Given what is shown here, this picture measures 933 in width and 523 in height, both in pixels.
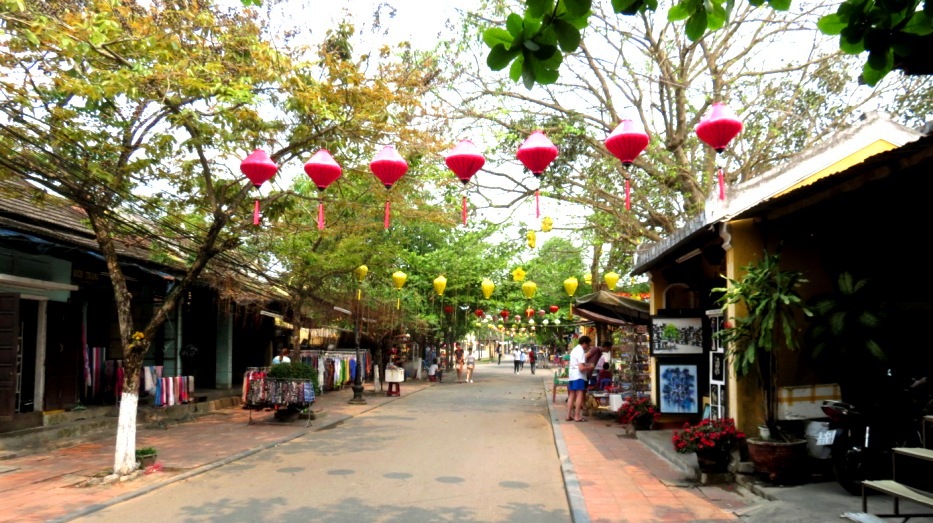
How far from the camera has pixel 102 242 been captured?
351 inches

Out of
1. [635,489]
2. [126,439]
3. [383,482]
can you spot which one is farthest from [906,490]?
[126,439]

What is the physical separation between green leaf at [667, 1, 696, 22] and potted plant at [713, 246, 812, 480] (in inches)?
173

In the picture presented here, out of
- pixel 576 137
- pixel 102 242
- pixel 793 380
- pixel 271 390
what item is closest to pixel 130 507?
pixel 102 242

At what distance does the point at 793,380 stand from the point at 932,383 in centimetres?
153

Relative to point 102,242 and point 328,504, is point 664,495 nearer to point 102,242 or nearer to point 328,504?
point 328,504

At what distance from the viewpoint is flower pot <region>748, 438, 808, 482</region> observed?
277 inches

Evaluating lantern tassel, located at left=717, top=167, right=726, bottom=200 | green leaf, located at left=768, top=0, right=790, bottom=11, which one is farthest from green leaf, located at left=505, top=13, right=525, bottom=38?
lantern tassel, located at left=717, top=167, right=726, bottom=200

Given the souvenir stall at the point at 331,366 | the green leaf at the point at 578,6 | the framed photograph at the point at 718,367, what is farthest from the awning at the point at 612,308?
the green leaf at the point at 578,6

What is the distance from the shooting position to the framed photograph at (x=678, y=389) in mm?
11156

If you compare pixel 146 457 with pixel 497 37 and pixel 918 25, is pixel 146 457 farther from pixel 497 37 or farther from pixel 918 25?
pixel 918 25

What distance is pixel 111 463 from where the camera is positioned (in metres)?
9.73

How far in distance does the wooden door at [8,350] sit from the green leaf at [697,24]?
1033cm

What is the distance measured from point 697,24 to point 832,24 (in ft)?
2.38

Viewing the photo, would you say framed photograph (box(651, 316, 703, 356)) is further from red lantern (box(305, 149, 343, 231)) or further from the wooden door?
the wooden door
